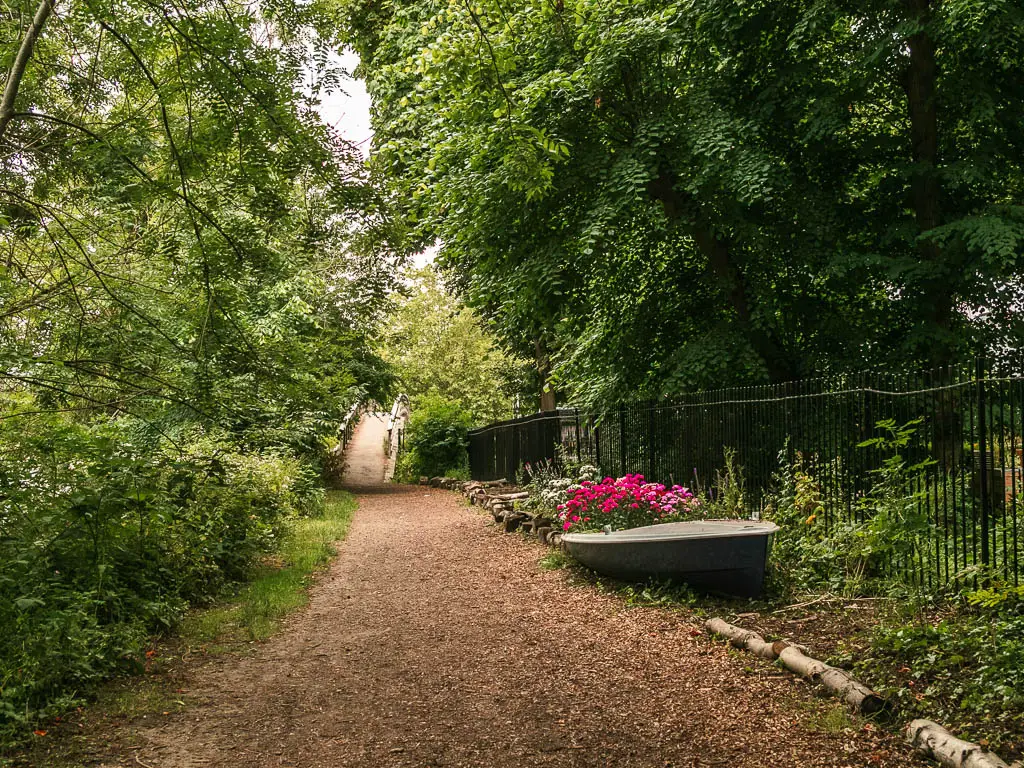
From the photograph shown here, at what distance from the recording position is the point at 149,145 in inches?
263

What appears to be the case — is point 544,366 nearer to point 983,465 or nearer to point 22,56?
point 983,465

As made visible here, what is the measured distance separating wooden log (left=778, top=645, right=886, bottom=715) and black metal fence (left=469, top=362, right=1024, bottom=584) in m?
1.56

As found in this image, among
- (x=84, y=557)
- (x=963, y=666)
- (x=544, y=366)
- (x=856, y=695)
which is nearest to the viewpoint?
(x=856, y=695)

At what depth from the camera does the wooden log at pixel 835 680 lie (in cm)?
449

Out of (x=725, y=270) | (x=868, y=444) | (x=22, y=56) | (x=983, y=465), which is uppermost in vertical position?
(x=22, y=56)

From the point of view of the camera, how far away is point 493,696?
5273mm

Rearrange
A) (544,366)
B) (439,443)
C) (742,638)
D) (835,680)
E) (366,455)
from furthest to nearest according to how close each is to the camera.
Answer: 1. (366,455)
2. (439,443)
3. (544,366)
4. (742,638)
5. (835,680)

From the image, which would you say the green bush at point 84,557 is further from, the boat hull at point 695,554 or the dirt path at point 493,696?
the boat hull at point 695,554

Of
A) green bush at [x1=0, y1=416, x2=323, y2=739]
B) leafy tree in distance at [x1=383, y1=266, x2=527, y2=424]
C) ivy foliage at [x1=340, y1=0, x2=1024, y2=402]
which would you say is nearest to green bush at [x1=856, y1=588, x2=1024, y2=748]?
green bush at [x1=0, y1=416, x2=323, y2=739]

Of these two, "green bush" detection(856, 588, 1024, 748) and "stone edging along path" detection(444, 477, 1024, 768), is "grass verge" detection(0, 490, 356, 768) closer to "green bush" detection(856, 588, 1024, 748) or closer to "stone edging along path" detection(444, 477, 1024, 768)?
"stone edging along path" detection(444, 477, 1024, 768)

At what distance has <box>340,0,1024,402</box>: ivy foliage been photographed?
10.3 m

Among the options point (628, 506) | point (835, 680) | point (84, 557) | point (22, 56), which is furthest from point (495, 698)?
point (22, 56)

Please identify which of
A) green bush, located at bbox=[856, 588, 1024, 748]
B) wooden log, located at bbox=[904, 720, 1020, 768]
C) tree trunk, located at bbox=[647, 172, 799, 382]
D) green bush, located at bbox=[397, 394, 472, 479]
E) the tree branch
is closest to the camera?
wooden log, located at bbox=[904, 720, 1020, 768]

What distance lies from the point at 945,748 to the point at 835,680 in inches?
39.9
